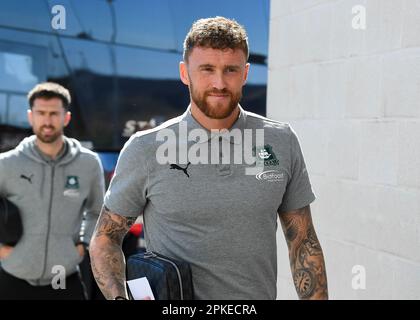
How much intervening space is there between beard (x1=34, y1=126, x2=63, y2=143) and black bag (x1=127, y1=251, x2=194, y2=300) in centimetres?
202

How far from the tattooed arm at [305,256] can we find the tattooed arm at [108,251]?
57 cm

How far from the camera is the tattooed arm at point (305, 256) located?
84.0 inches

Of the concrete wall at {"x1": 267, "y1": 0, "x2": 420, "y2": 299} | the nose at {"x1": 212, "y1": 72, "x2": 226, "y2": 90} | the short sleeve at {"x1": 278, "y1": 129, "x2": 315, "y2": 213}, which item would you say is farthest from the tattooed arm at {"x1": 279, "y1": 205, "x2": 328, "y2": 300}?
the concrete wall at {"x1": 267, "y1": 0, "x2": 420, "y2": 299}

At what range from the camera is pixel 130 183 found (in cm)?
204

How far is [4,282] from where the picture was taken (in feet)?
12.2

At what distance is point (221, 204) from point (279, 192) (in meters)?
0.22

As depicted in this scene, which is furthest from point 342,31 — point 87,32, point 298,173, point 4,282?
point 87,32

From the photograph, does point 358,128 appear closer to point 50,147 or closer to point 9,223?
point 50,147

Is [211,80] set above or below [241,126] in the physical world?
above

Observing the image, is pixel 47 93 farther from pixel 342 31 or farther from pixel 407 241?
pixel 407 241

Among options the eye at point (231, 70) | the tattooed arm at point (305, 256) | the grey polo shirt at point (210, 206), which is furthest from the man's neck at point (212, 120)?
the tattooed arm at point (305, 256)

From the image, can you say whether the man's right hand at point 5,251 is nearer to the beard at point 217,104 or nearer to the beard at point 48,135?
the beard at point 48,135

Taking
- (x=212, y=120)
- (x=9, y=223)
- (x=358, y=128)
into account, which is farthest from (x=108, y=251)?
(x=9, y=223)
